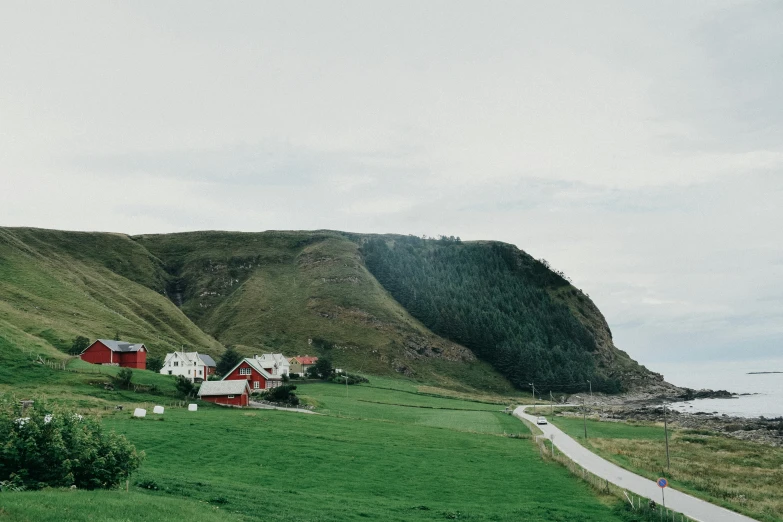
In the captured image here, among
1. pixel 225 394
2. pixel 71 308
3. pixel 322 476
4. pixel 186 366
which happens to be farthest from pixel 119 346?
pixel 322 476

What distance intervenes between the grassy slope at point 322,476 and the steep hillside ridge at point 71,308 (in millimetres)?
51449

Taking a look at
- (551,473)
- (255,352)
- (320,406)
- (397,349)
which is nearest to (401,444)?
(551,473)

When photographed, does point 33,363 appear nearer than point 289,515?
No

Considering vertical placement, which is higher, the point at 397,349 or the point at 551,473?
the point at 397,349

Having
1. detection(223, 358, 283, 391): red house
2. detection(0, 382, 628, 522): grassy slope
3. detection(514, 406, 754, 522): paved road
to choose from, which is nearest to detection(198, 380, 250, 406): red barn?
detection(0, 382, 628, 522): grassy slope

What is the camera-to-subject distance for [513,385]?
193750 mm

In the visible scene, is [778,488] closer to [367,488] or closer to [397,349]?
[367,488]

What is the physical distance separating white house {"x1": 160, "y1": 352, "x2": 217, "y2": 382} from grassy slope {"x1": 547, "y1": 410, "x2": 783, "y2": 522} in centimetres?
7875

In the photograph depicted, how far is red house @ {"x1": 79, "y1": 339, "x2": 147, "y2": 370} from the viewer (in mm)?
102688

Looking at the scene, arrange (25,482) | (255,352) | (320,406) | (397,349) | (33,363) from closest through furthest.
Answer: (25,482) → (33,363) → (320,406) → (255,352) → (397,349)

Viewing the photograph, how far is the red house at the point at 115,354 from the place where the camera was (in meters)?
103

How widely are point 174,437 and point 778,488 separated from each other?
52.0 metres

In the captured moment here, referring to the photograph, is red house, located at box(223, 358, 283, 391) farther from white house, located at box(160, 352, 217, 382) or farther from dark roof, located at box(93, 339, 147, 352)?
white house, located at box(160, 352, 217, 382)

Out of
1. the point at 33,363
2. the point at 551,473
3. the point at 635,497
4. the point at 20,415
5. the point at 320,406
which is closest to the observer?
the point at 20,415
